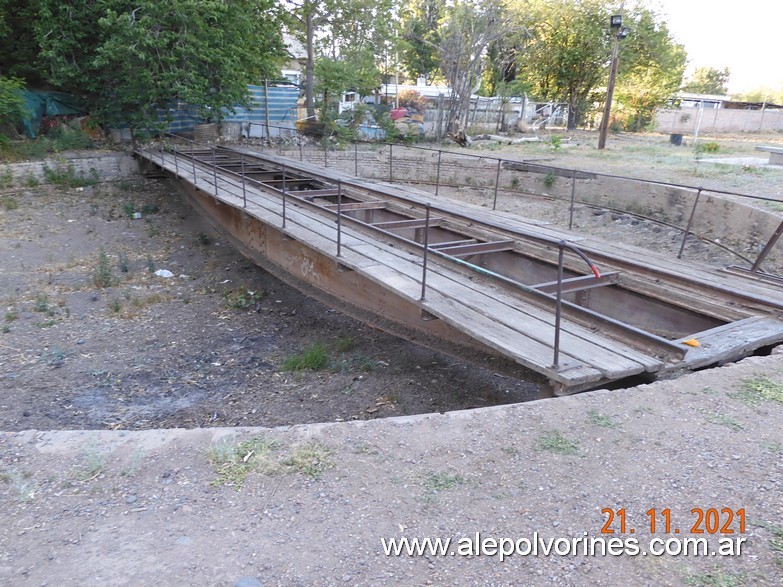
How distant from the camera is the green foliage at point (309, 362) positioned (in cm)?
707

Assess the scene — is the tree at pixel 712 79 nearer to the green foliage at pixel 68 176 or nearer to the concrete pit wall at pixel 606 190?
the concrete pit wall at pixel 606 190

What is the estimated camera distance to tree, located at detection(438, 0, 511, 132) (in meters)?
22.8

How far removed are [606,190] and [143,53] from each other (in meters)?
11.2

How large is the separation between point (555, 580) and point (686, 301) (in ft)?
12.9

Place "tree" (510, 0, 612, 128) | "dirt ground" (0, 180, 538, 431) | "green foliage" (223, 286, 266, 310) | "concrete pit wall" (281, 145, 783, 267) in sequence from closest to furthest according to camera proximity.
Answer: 1. "dirt ground" (0, 180, 538, 431)
2. "green foliage" (223, 286, 266, 310)
3. "concrete pit wall" (281, 145, 783, 267)
4. "tree" (510, 0, 612, 128)

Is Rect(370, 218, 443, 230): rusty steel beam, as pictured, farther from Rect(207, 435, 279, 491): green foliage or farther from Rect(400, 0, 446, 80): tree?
Rect(400, 0, 446, 80): tree

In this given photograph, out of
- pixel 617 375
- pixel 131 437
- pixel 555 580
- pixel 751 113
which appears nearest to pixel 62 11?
pixel 131 437

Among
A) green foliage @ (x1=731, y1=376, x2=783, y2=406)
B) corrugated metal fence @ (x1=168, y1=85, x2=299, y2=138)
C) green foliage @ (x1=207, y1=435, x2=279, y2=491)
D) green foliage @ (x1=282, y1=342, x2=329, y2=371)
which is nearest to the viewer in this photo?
green foliage @ (x1=207, y1=435, x2=279, y2=491)

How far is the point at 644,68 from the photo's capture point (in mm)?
32125

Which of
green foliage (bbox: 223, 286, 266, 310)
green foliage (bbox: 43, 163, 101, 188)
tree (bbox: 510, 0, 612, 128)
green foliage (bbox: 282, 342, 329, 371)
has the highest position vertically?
tree (bbox: 510, 0, 612, 128)

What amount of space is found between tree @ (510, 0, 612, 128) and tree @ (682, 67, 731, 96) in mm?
51337

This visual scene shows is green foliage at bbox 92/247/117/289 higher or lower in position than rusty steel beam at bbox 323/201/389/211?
lower

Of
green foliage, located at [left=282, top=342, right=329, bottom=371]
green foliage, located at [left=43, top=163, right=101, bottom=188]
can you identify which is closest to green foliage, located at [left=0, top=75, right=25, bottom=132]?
green foliage, located at [left=43, top=163, right=101, bottom=188]

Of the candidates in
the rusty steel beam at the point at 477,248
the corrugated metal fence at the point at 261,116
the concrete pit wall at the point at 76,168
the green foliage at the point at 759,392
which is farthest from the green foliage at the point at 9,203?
the green foliage at the point at 759,392
